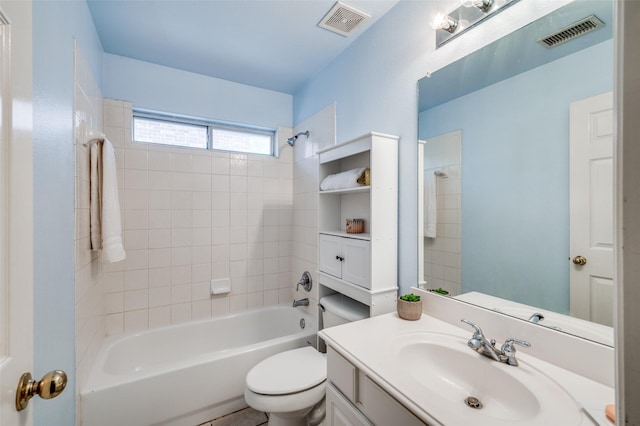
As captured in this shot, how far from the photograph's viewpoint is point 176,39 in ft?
6.07

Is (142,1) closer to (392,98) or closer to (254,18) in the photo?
(254,18)

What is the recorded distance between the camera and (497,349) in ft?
3.05

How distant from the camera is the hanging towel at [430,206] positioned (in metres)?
1.34

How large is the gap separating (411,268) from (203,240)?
1.76 m

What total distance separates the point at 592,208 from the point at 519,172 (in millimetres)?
248

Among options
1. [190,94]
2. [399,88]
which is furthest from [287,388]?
[190,94]

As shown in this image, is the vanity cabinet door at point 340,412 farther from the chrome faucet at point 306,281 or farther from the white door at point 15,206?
the chrome faucet at point 306,281

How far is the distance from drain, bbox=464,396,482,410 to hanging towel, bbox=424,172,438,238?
0.68 meters

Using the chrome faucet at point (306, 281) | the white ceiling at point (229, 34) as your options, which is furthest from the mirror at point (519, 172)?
the chrome faucet at point (306, 281)

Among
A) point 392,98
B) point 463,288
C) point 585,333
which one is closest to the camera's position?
point 585,333

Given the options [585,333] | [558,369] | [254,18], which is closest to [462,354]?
[558,369]

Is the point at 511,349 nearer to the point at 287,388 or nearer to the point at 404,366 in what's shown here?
the point at 404,366

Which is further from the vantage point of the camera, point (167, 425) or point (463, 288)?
point (167, 425)

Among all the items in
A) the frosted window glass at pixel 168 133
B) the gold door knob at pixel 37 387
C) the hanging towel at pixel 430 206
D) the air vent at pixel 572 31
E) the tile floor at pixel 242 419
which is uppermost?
the frosted window glass at pixel 168 133
